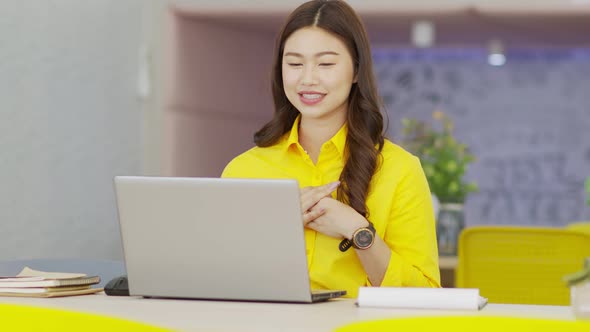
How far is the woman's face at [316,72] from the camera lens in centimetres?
267

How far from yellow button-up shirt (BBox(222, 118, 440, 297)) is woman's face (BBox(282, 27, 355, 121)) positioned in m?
0.11

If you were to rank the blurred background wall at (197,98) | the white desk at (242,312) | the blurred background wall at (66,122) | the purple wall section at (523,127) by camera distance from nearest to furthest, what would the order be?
the white desk at (242,312)
the blurred background wall at (66,122)
the blurred background wall at (197,98)
the purple wall section at (523,127)

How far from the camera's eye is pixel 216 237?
2074 millimetres

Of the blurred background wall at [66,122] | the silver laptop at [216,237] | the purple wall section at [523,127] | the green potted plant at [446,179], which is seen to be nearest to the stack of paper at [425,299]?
the silver laptop at [216,237]

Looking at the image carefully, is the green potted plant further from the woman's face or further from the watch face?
the watch face

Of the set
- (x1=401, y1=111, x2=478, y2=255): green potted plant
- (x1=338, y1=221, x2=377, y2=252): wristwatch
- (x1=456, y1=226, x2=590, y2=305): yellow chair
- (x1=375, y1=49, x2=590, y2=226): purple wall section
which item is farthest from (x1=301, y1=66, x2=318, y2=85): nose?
(x1=375, y1=49, x2=590, y2=226): purple wall section

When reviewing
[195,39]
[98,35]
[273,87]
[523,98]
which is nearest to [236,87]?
[195,39]

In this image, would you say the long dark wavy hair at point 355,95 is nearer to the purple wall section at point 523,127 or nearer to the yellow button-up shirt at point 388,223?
the yellow button-up shirt at point 388,223

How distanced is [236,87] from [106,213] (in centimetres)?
144

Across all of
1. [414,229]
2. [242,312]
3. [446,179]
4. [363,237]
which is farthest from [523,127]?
[242,312]

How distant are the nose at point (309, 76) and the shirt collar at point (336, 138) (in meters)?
0.17

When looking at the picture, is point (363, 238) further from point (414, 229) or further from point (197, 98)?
point (197, 98)

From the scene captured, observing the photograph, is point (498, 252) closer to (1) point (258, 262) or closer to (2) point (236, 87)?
(1) point (258, 262)

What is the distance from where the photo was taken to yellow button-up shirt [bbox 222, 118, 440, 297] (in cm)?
262
